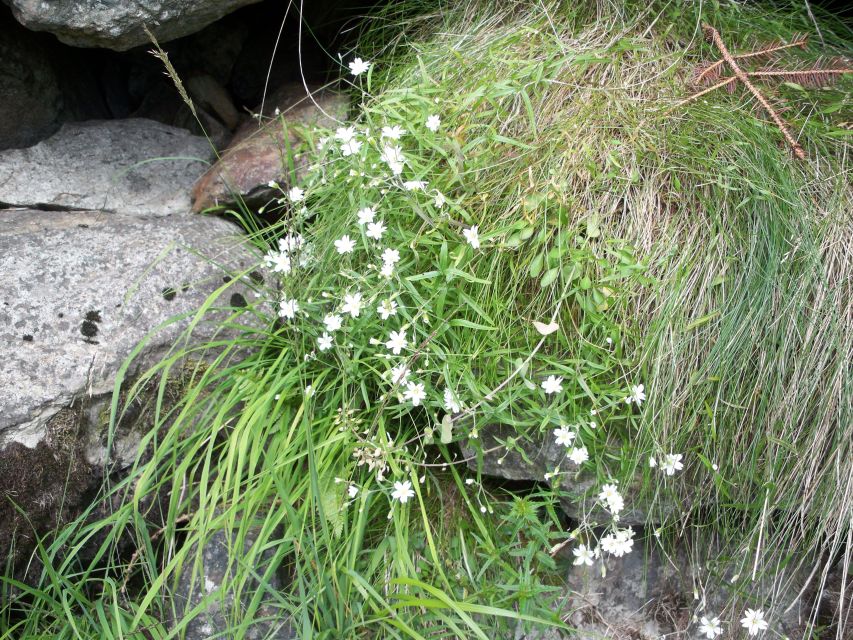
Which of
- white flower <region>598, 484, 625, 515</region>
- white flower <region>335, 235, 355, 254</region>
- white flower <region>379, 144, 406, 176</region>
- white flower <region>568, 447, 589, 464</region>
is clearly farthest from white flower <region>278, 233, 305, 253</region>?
white flower <region>598, 484, 625, 515</region>

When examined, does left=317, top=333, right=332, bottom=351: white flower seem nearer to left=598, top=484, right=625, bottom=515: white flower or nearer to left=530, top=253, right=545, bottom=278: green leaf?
left=530, top=253, right=545, bottom=278: green leaf

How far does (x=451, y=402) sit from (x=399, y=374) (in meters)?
0.17

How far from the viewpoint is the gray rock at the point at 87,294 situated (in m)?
2.12

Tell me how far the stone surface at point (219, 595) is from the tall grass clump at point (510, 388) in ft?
0.04

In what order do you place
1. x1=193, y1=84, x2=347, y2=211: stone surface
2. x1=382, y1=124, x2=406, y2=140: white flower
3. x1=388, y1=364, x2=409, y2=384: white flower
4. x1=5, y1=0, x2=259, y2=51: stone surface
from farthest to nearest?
x1=193, y1=84, x2=347, y2=211: stone surface → x1=5, y1=0, x2=259, y2=51: stone surface → x1=382, y1=124, x2=406, y2=140: white flower → x1=388, y1=364, x2=409, y2=384: white flower

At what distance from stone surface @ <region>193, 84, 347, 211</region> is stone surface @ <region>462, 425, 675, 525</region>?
48.7 inches

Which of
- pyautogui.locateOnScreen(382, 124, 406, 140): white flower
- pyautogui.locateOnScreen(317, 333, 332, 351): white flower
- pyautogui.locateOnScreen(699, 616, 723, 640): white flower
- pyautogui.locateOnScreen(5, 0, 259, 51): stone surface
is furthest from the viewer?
pyautogui.locateOnScreen(5, 0, 259, 51): stone surface

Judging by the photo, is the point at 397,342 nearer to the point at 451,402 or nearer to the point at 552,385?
the point at 451,402

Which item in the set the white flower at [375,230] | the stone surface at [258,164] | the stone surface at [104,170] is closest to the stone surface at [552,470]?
the white flower at [375,230]

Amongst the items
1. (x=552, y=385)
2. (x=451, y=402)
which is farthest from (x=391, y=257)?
(x=552, y=385)

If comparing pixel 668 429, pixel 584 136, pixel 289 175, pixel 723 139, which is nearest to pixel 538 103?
pixel 584 136

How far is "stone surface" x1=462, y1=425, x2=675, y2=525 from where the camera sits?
205cm

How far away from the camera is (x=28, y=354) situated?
2.16 meters

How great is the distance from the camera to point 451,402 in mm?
1946
